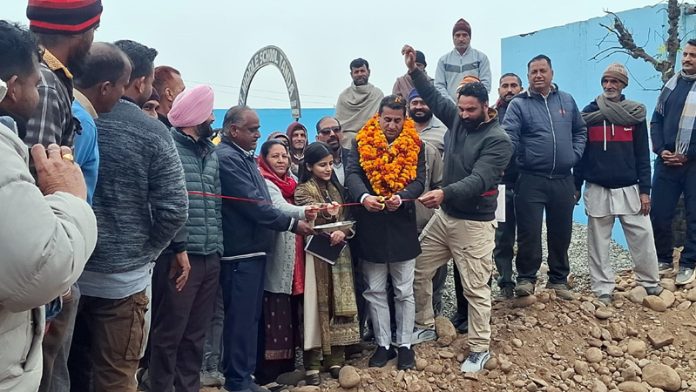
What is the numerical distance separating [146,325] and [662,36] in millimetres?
9068

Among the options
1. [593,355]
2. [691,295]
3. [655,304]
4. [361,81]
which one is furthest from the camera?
[361,81]

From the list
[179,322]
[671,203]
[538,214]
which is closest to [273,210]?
[179,322]

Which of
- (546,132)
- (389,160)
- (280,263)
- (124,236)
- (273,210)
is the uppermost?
(546,132)

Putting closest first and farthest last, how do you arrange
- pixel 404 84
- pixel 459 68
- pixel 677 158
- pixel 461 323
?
1. pixel 461 323
2. pixel 677 158
3. pixel 404 84
4. pixel 459 68

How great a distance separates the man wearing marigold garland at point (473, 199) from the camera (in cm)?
475

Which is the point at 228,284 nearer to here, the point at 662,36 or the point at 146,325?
the point at 146,325

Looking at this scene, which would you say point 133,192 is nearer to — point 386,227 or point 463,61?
point 386,227

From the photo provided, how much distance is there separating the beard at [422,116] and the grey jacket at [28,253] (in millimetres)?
4287

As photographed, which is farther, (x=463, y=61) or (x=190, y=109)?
(x=463, y=61)

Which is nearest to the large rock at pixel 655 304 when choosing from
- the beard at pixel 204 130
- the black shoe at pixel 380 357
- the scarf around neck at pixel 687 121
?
the scarf around neck at pixel 687 121

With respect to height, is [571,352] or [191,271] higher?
[191,271]

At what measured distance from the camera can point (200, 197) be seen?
391 cm

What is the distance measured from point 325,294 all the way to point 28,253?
3.32 m

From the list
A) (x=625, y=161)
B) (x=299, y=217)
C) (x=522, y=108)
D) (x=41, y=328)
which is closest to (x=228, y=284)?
(x=299, y=217)
